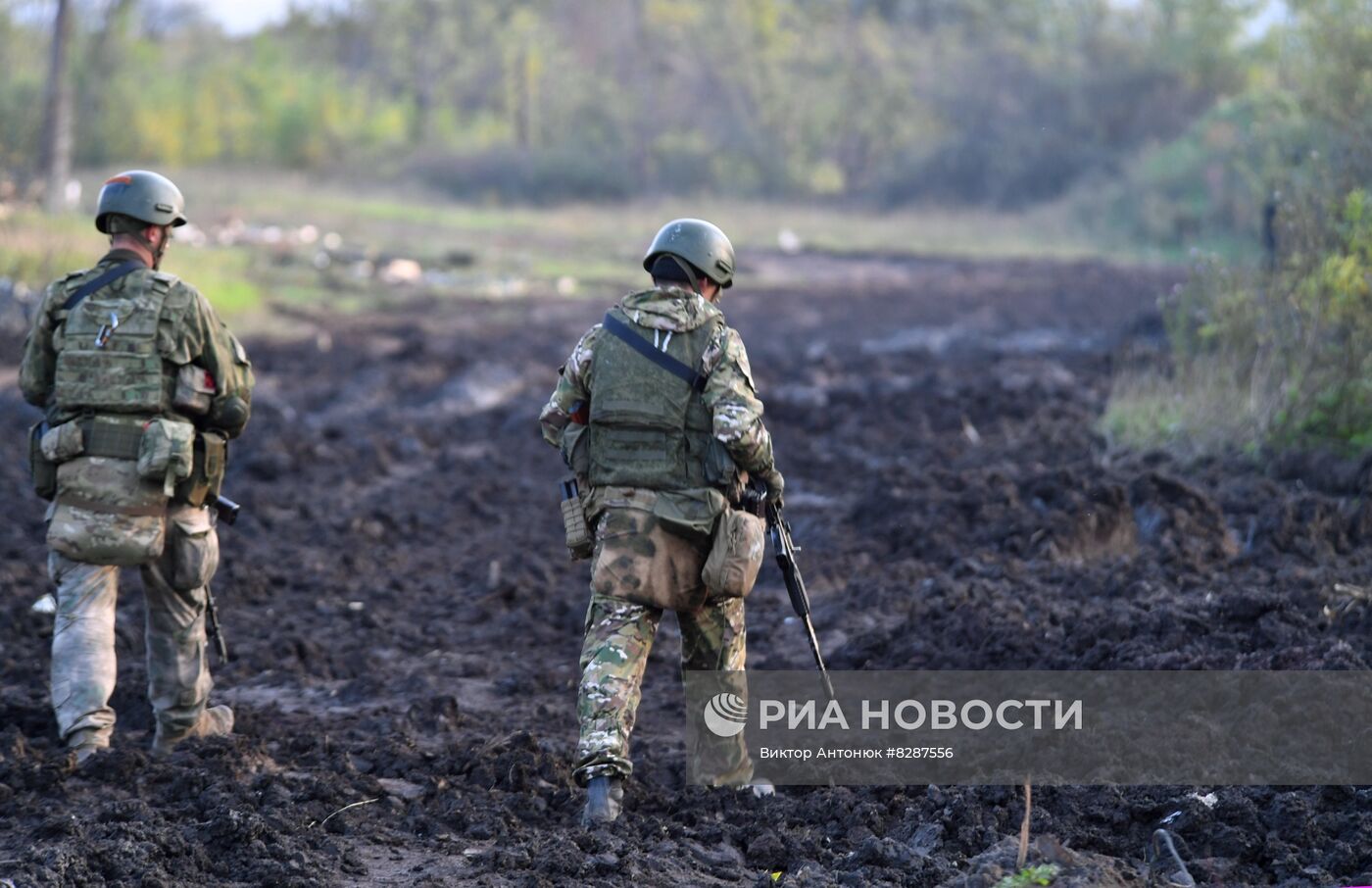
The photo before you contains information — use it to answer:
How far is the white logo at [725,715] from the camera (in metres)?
5.30

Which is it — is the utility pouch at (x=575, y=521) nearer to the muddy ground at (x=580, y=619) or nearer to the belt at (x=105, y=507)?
the muddy ground at (x=580, y=619)

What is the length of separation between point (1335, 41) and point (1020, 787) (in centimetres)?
1206

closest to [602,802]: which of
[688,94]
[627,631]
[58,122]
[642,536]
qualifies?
[627,631]

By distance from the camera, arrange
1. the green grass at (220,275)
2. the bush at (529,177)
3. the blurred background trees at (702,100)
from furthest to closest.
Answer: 1. the bush at (529,177)
2. the blurred background trees at (702,100)
3. the green grass at (220,275)

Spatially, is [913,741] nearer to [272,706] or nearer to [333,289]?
[272,706]

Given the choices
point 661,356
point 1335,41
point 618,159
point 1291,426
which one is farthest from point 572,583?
point 618,159

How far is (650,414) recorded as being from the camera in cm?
508

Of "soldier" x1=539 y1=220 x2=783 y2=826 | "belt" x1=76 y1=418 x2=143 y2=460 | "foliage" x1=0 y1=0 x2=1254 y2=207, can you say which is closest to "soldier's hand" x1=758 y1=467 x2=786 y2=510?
"soldier" x1=539 y1=220 x2=783 y2=826

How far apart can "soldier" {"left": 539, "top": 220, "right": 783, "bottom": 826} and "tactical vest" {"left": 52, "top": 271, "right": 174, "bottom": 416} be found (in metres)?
1.59

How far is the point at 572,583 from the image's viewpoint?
28.8ft

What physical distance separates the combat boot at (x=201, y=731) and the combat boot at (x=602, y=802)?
5.25ft

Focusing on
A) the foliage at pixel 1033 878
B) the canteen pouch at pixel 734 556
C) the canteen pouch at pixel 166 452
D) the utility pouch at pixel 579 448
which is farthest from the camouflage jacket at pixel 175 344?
the foliage at pixel 1033 878

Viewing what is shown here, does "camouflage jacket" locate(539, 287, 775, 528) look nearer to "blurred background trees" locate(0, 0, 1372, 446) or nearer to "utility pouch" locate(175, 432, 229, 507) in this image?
"utility pouch" locate(175, 432, 229, 507)

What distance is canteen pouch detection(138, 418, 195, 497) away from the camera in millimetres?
5582
